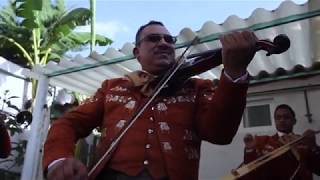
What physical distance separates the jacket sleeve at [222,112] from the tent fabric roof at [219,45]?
1.11 m

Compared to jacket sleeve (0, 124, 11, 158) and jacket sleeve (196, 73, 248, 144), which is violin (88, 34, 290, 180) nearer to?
jacket sleeve (196, 73, 248, 144)

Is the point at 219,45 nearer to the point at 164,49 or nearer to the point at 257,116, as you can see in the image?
the point at 164,49

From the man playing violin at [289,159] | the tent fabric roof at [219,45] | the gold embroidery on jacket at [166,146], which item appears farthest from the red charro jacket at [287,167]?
the gold embroidery on jacket at [166,146]

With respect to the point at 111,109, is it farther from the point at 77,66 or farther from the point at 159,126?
the point at 77,66

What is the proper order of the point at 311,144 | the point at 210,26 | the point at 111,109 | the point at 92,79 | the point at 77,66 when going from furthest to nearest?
the point at 92,79
the point at 77,66
the point at 311,144
the point at 210,26
the point at 111,109

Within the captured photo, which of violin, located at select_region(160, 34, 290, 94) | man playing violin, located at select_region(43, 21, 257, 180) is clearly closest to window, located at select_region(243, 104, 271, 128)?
man playing violin, located at select_region(43, 21, 257, 180)

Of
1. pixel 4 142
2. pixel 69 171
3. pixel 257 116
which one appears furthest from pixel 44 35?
pixel 69 171

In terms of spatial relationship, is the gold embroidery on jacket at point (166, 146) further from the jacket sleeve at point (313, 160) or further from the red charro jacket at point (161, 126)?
the jacket sleeve at point (313, 160)

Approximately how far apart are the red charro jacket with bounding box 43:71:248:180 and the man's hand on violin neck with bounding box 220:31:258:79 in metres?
0.07

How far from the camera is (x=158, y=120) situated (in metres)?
1.56

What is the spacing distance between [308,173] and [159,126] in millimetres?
2150

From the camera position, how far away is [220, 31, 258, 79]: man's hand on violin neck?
4.06 feet

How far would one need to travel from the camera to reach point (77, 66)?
3.40 m

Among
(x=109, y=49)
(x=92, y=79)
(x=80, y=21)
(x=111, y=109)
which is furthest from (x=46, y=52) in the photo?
(x=111, y=109)
